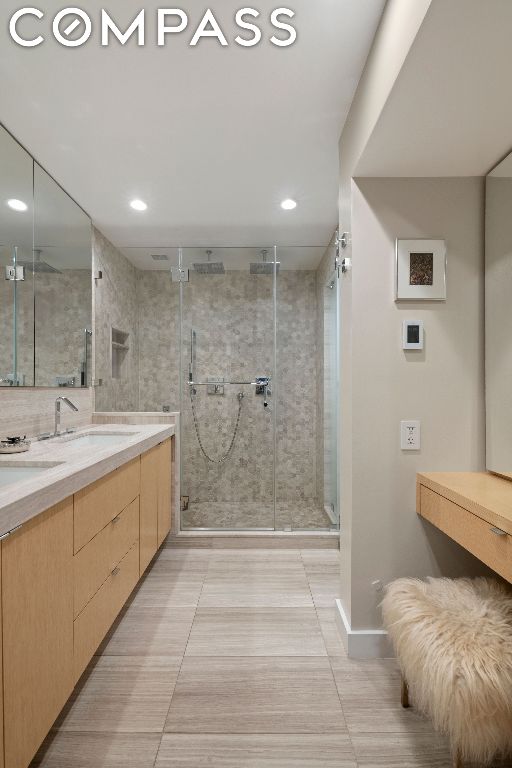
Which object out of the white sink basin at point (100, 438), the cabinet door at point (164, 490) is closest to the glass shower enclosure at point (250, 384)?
the cabinet door at point (164, 490)

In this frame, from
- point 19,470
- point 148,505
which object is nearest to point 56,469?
point 19,470

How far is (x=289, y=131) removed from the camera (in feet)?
7.16

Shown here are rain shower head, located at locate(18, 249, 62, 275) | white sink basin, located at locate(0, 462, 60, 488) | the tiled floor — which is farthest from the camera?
rain shower head, located at locate(18, 249, 62, 275)

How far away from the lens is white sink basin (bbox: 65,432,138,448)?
8.68 ft

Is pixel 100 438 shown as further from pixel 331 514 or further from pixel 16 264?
pixel 331 514

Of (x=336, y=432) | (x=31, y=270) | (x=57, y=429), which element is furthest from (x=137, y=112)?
(x=336, y=432)

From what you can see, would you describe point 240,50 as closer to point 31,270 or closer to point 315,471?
point 31,270

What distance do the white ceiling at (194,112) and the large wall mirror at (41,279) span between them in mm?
161

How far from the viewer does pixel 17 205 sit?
2283 millimetres

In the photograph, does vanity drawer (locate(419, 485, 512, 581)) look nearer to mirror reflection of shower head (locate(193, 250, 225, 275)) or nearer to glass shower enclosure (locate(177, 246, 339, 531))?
glass shower enclosure (locate(177, 246, 339, 531))

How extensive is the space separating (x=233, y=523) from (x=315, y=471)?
0.79 m

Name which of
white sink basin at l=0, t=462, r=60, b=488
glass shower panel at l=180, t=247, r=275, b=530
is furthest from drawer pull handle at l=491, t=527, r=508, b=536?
glass shower panel at l=180, t=247, r=275, b=530

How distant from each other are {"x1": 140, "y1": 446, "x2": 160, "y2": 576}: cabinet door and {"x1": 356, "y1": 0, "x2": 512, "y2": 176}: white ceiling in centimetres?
190

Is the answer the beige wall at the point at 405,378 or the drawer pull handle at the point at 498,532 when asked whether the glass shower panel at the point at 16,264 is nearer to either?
the beige wall at the point at 405,378
